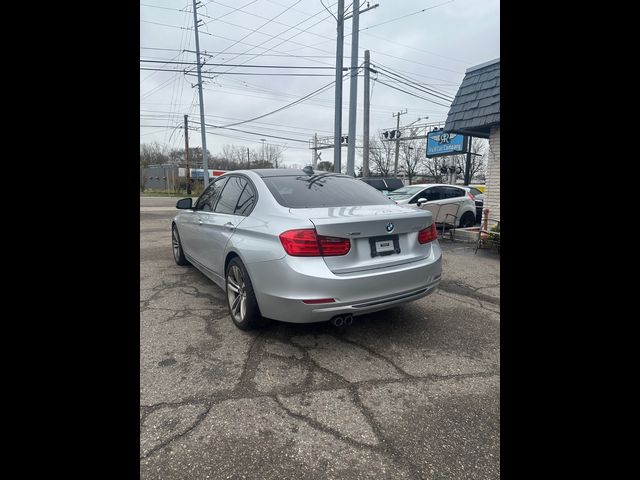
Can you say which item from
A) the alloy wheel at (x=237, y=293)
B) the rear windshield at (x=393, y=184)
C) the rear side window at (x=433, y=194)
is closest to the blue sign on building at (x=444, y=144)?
the rear windshield at (x=393, y=184)

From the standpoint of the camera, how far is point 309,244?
9.03 ft

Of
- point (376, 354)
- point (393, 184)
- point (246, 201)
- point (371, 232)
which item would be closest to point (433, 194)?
point (393, 184)

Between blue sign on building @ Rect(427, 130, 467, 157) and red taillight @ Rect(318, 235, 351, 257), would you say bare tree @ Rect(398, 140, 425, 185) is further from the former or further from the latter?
red taillight @ Rect(318, 235, 351, 257)

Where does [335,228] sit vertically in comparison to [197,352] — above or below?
above

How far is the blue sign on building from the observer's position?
21641 millimetres

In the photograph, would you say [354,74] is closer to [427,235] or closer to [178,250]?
[178,250]

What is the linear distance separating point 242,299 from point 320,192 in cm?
126

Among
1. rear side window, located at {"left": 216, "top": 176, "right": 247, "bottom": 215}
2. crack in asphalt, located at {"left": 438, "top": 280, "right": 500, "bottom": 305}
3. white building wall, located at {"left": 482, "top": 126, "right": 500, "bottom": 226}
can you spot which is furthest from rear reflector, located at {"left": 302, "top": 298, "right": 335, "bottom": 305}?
white building wall, located at {"left": 482, "top": 126, "right": 500, "bottom": 226}
